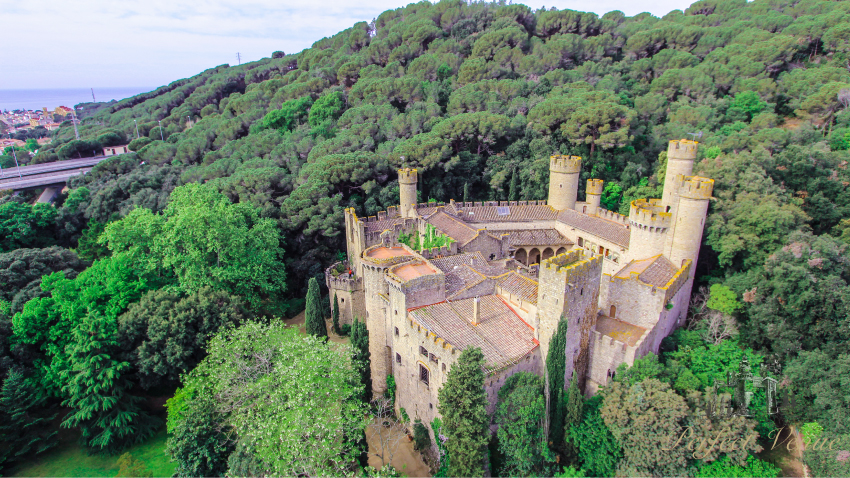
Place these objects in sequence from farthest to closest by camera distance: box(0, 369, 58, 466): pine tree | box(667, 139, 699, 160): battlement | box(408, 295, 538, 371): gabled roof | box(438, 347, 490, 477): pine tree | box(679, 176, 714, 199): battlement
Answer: box(667, 139, 699, 160): battlement < box(679, 176, 714, 199): battlement < box(0, 369, 58, 466): pine tree < box(408, 295, 538, 371): gabled roof < box(438, 347, 490, 477): pine tree

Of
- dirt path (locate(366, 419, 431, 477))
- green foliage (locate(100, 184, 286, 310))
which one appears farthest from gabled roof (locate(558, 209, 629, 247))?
green foliage (locate(100, 184, 286, 310))

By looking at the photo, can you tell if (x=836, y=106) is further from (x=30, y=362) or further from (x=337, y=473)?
(x=30, y=362)

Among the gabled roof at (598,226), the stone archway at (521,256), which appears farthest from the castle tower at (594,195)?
the stone archway at (521,256)

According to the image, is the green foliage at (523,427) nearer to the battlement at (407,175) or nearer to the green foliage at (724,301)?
the green foliage at (724,301)

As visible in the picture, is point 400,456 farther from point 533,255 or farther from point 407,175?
point 407,175

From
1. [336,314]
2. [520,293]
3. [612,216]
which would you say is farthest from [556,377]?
[612,216]

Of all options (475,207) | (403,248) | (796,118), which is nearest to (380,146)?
(475,207)

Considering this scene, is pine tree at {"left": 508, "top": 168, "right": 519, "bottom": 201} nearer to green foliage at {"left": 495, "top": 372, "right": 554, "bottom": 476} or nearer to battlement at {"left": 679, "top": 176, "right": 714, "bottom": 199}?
battlement at {"left": 679, "top": 176, "right": 714, "bottom": 199}
